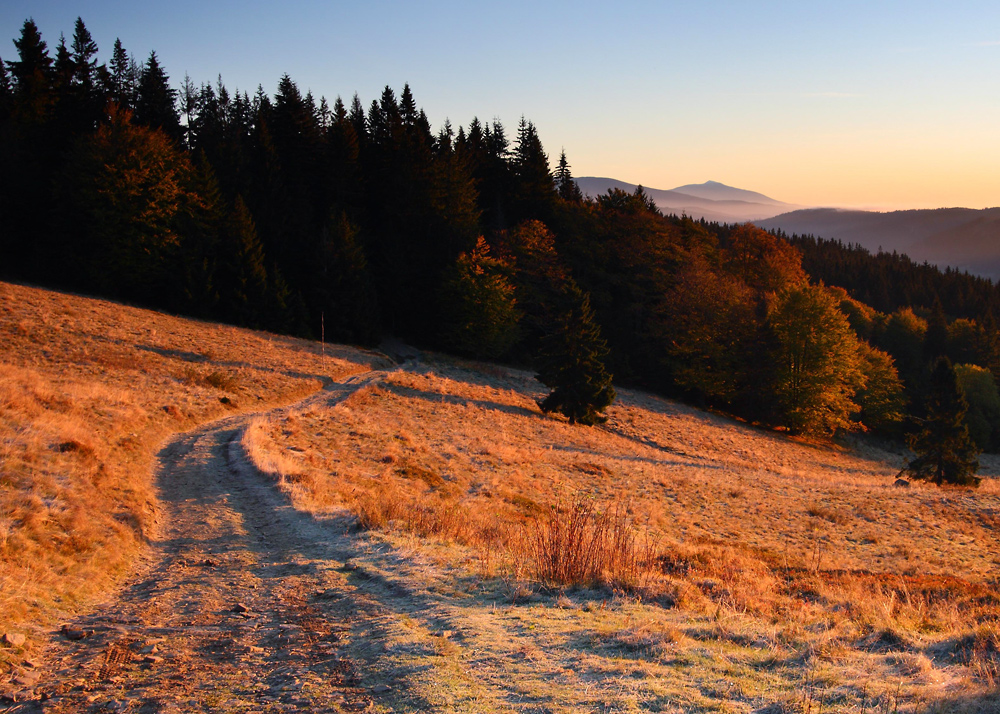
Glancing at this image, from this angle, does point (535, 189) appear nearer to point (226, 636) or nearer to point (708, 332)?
point (708, 332)

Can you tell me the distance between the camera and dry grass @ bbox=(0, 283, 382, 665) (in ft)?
23.1

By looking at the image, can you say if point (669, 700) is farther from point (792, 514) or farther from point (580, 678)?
point (792, 514)

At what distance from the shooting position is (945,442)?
34250mm

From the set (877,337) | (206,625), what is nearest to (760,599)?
(206,625)

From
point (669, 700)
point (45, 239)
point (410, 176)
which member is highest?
point (410, 176)

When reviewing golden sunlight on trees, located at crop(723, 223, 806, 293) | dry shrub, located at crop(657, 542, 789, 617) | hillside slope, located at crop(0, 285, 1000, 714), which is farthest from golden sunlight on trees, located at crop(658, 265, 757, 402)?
dry shrub, located at crop(657, 542, 789, 617)

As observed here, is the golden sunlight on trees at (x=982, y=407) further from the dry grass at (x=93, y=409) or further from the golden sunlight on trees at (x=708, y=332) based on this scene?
the dry grass at (x=93, y=409)

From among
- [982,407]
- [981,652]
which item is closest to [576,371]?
[981,652]

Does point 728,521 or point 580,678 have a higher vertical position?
point 580,678

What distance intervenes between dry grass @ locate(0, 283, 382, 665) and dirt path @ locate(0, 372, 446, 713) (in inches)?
23.8

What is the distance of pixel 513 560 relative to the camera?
7.56 metres

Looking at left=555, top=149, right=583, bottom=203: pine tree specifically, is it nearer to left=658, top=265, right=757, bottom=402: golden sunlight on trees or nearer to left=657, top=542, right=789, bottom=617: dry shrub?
left=658, top=265, right=757, bottom=402: golden sunlight on trees

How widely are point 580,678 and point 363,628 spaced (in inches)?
87.7

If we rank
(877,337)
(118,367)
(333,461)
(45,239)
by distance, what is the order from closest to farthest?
(333,461), (118,367), (45,239), (877,337)
